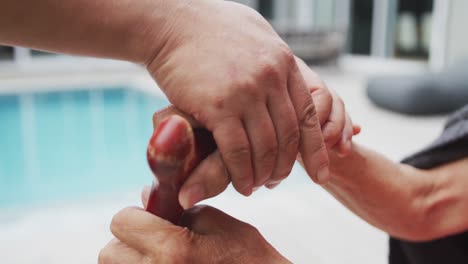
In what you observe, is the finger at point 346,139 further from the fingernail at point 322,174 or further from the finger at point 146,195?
the finger at point 146,195

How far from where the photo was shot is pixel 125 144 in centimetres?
370

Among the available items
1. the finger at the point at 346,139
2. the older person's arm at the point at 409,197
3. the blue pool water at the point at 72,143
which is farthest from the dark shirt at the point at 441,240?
the blue pool water at the point at 72,143

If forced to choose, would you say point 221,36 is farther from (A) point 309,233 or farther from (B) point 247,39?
(A) point 309,233

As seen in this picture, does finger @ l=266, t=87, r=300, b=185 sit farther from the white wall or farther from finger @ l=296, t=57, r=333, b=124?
the white wall

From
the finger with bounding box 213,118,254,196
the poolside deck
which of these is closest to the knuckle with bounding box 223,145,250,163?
the finger with bounding box 213,118,254,196

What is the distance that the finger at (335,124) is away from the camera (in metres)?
0.67

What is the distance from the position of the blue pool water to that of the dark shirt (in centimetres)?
149

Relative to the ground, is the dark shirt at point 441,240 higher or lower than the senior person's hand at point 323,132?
lower

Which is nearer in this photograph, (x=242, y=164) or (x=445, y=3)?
(x=242, y=164)

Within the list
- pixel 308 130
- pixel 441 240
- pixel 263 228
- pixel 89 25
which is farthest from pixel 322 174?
pixel 263 228

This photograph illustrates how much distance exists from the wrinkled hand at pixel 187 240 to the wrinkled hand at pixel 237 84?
0.04m

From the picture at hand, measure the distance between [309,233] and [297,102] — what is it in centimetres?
111

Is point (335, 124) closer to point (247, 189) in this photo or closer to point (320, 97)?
point (320, 97)

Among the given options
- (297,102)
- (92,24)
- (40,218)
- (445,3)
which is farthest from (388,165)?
(445,3)
